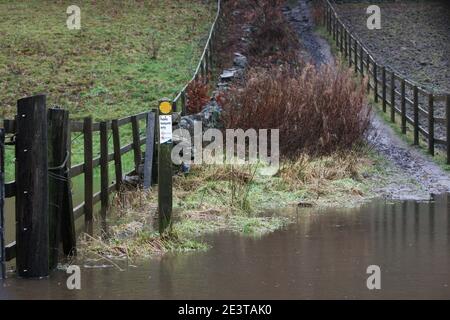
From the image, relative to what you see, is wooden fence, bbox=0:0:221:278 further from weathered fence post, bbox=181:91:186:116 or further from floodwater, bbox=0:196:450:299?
weathered fence post, bbox=181:91:186:116

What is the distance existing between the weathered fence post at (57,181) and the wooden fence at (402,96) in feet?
33.9

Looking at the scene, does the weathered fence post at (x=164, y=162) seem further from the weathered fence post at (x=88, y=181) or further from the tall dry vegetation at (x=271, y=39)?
the tall dry vegetation at (x=271, y=39)

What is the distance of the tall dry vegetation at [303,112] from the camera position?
15.1 m

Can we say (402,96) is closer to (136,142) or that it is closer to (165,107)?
(136,142)

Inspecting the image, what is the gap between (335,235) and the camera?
952 centimetres

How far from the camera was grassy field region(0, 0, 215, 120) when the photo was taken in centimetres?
2392

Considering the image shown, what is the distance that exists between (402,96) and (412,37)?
11906 mm

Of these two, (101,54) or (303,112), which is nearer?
(303,112)

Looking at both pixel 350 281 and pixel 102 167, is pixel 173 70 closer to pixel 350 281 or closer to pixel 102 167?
pixel 102 167

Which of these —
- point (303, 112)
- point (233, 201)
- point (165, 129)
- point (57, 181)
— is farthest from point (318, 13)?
point (57, 181)

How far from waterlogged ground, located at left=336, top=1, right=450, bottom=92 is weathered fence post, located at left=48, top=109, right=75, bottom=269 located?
719 inches

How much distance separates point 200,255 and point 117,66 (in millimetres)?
19956

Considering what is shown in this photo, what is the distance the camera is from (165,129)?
8875mm
